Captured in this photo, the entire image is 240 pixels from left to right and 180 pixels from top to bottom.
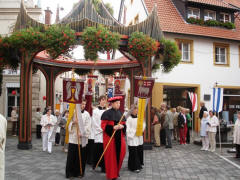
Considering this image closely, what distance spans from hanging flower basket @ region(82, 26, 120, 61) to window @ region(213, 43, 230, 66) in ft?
38.4

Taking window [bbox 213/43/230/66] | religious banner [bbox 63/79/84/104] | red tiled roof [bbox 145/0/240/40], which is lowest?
religious banner [bbox 63/79/84/104]

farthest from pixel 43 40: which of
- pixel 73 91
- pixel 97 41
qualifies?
pixel 73 91

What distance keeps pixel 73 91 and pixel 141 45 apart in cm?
420

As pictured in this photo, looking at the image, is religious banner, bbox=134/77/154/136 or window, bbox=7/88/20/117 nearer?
religious banner, bbox=134/77/154/136

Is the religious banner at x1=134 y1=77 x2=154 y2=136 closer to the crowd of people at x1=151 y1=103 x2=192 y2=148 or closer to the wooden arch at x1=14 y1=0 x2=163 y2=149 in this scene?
the wooden arch at x1=14 y1=0 x2=163 y2=149

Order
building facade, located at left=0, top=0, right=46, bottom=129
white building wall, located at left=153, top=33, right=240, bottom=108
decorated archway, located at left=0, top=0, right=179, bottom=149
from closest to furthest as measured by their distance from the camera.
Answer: decorated archway, located at left=0, top=0, right=179, bottom=149
white building wall, located at left=153, top=33, right=240, bottom=108
building facade, located at left=0, top=0, right=46, bottom=129

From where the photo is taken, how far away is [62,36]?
9203 millimetres

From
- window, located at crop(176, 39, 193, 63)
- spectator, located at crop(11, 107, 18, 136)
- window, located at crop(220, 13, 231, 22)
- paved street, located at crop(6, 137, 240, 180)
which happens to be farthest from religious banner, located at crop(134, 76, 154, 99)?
window, located at crop(220, 13, 231, 22)

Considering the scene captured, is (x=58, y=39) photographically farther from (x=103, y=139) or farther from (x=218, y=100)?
(x=218, y=100)

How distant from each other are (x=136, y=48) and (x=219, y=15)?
1221cm

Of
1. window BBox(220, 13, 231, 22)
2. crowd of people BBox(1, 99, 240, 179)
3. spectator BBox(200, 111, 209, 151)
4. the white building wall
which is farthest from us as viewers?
window BBox(220, 13, 231, 22)

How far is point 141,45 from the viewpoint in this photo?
9797mm

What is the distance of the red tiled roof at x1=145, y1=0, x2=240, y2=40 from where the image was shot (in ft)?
57.3

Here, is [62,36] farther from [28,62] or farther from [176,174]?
[176,174]
